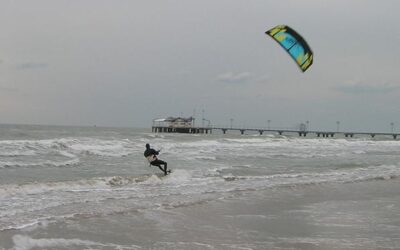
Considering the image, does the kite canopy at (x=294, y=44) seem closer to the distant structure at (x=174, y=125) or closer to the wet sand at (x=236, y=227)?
the wet sand at (x=236, y=227)

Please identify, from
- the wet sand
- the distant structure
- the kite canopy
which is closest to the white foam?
the wet sand

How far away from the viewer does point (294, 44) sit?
9.95 meters

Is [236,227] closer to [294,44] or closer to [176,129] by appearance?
[294,44]

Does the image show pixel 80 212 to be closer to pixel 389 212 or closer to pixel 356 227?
pixel 356 227

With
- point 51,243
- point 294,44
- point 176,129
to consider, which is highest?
point 294,44

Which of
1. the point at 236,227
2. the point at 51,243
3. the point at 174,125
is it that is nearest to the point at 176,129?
the point at 174,125

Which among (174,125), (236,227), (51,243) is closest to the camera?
(51,243)

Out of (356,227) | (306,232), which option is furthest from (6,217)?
(356,227)

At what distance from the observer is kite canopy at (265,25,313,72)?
31.2ft

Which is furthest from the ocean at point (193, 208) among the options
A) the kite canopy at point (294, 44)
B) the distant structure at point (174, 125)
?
the distant structure at point (174, 125)

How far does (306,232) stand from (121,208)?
356cm

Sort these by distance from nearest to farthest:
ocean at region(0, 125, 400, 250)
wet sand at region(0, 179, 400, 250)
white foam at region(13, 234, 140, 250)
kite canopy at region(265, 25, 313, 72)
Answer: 1. white foam at region(13, 234, 140, 250)
2. wet sand at region(0, 179, 400, 250)
3. ocean at region(0, 125, 400, 250)
4. kite canopy at region(265, 25, 313, 72)

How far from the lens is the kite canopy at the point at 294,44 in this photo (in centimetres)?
952

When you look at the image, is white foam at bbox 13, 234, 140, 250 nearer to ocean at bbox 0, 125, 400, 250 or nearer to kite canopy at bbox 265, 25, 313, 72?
ocean at bbox 0, 125, 400, 250
